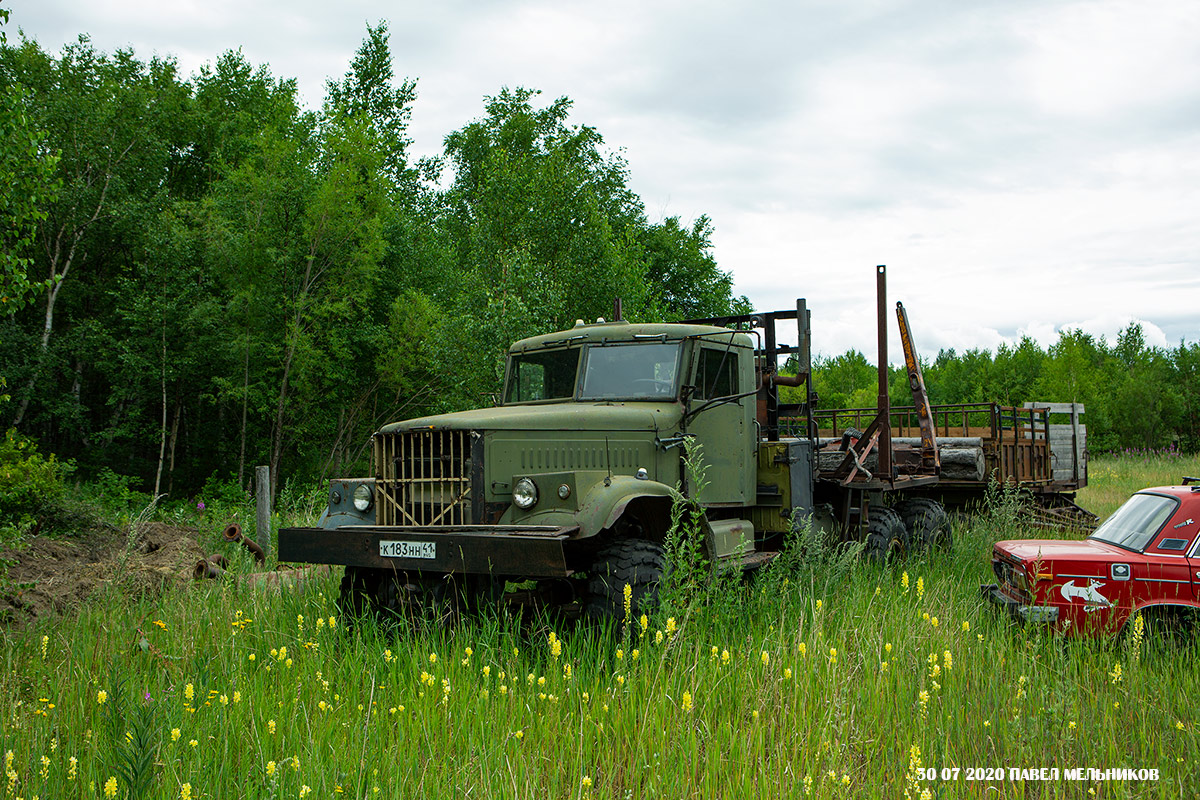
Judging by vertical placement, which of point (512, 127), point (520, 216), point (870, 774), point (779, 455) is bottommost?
point (870, 774)

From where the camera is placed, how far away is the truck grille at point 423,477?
5695 millimetres

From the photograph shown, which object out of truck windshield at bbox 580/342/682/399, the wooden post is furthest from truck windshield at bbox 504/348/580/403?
the wooden post

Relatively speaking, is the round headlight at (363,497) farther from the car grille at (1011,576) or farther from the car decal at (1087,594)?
the car decal at (1087,594)

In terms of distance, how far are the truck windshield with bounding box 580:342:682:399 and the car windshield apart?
10.5 ft

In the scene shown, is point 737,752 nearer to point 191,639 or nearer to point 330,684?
point 330,684

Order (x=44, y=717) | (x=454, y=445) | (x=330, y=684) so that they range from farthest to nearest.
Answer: (x=454, y=445) → (x=330, y=684) → (x=44, y=717)

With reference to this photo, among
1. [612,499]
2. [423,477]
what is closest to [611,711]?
[612,499]

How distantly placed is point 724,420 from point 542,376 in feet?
5.24

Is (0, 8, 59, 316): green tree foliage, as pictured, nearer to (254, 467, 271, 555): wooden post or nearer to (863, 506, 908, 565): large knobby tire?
(254, 467, 271, 555): wooden post

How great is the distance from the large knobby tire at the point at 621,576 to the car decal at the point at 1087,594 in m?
2.49

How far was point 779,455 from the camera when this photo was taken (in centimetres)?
761

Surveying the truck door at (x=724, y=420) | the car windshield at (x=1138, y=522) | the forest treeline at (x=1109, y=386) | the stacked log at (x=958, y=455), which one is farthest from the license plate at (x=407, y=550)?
the forest treeline at (x=1109, y=386)

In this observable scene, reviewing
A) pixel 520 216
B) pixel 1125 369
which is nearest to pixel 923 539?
pixel 520 216

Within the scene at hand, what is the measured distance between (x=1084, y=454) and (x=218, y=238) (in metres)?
19.1
